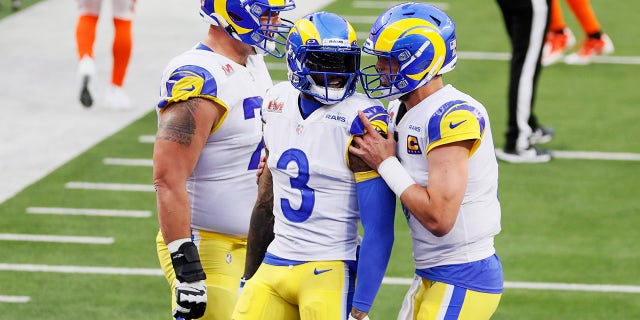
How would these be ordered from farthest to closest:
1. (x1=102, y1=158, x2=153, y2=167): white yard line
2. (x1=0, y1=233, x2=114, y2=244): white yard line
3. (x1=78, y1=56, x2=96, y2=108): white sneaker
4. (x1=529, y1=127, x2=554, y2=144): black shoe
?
(x1=78, y1=56, x2=96, y2=108): white sneaker → (x1=529, y1=127, x2=554, y2=144): black shoe → (x1=102, y1=158, x2=153, y2=167): white yard line → (x1=0, y1=233, x2=114, y2=244): white yard line

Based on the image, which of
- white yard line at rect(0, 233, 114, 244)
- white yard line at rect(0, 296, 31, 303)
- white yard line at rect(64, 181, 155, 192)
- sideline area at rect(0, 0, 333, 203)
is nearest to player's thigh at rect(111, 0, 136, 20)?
sideline area at rect(0, 0, 333, 203)

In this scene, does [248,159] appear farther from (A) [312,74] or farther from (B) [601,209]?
(B) [601,209]

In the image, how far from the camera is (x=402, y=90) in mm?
4691

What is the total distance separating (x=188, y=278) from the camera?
5008 mm

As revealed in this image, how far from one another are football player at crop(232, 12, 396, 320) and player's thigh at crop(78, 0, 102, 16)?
22.0 feet

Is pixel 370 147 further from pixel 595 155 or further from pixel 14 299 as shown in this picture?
pixel 595 155

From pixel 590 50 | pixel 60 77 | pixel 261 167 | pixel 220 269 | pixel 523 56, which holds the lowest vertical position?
pixel 60 77

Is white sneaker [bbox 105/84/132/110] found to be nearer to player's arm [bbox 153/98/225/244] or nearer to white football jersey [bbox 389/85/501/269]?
player's arm [bbox 153/98/225/244]

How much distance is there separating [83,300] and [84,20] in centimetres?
440

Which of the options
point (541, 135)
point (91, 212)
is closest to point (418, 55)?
point (91, 212)

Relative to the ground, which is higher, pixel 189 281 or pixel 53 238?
pixel 189 281

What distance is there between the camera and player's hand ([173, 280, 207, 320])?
500cm

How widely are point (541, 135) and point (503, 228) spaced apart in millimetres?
2295

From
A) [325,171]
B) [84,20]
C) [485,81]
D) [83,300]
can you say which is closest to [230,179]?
[325,171]
